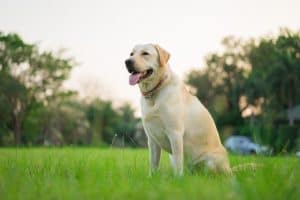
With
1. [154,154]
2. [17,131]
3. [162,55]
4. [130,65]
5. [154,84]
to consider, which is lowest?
[154,154]

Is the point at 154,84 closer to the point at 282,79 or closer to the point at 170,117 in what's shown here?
the point at 170,117

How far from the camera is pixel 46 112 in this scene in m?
52.3

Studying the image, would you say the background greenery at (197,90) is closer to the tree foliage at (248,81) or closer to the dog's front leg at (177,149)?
the tree foliage at (248,81)

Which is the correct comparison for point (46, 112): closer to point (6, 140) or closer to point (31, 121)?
point (31, 121)

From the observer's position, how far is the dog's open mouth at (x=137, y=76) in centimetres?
599

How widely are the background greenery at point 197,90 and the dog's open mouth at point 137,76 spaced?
106ft

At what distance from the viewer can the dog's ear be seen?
6048 mm

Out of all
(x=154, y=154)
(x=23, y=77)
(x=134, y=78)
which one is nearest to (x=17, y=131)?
(x=23, y=77)

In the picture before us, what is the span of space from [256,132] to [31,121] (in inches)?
1947

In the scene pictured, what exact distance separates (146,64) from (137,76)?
207 mm

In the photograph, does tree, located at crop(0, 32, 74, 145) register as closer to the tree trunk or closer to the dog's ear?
the tree trunk

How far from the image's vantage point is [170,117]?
19.2 feet

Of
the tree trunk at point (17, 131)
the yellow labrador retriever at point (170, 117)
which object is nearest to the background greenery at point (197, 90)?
the tree trunk at point (17, 131)

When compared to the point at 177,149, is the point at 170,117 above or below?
above
